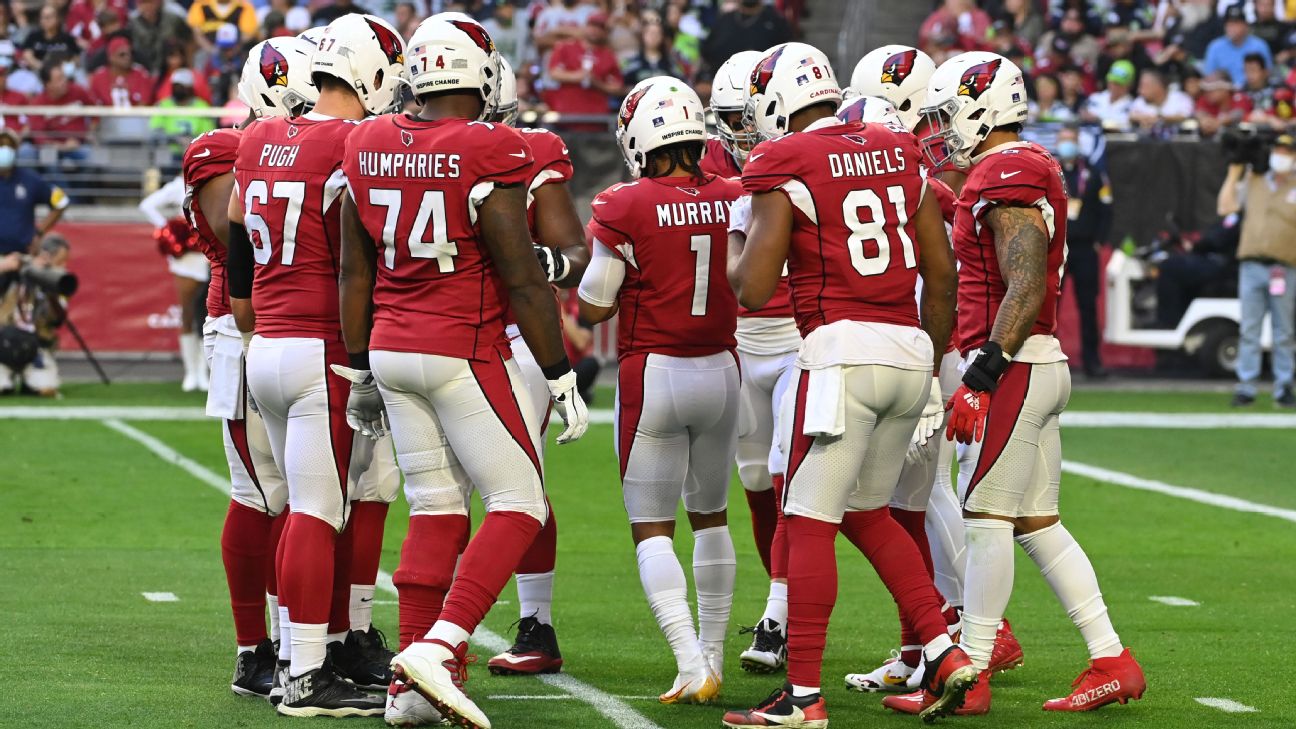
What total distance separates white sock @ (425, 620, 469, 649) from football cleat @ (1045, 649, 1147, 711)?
193 centimetres

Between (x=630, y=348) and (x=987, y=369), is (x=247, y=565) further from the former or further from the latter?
(x=987, y=369)

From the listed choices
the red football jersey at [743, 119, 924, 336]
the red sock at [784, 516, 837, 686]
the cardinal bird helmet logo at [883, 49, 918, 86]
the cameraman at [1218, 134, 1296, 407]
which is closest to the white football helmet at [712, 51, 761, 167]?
the cardinal bird helmet logo at [883, 49, 918, 86]

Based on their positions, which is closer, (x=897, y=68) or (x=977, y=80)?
(x=977, y=80)

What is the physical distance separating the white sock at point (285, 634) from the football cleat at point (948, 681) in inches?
75.9

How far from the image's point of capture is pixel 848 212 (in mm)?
5414

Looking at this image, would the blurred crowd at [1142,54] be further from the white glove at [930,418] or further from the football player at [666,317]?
→ the white glove at [930,418]

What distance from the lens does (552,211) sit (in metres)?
5.80

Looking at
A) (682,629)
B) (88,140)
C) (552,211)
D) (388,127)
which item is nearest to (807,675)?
(682,629)

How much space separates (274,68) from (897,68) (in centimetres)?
227

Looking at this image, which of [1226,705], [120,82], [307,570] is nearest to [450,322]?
[307,570]

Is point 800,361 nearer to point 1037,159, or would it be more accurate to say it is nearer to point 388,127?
point 1037,159

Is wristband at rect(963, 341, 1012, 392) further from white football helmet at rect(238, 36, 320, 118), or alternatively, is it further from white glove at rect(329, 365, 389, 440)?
white football helmet at rect(238, 36, 320, 118)

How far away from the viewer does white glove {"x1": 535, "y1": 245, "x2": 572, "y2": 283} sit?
18.3ft

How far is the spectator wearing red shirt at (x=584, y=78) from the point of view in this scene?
19.4 m
